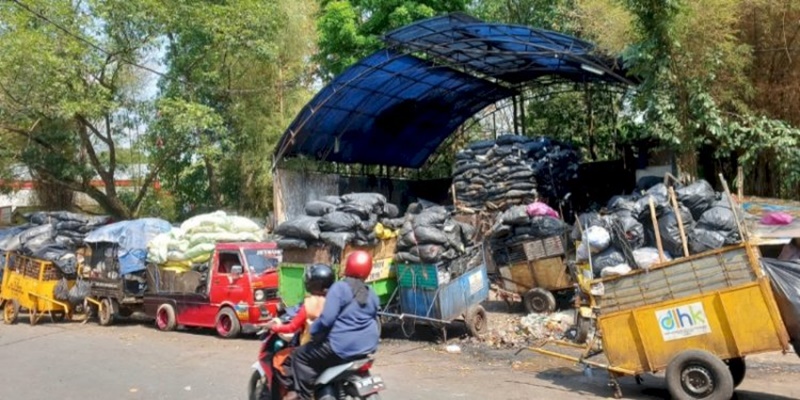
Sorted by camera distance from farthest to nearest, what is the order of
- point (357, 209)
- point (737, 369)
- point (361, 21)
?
point (361, 21), point (357, 209), point (737, 369)

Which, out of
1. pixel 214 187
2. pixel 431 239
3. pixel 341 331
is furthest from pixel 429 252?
pixel 214 187

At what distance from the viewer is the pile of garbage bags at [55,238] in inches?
630

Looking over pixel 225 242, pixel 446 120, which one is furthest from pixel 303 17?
pixel 225 242

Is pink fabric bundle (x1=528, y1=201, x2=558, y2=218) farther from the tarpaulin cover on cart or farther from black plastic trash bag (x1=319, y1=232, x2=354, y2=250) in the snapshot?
the tarpaulin cover on cart

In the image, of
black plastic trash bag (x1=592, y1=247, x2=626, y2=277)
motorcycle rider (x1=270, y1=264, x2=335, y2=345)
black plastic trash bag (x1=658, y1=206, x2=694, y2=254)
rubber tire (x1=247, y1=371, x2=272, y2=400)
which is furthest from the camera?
black plastic trash bag (x1=658, y1=206, x2=694, y2=254)

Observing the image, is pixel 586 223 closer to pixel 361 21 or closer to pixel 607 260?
pixel 607 260

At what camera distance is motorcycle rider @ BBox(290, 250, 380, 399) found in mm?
5355

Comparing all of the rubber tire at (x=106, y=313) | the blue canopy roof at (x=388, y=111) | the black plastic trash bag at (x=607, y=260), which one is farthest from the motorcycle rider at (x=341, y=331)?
the blue canopy roof at (x=388, y=111)

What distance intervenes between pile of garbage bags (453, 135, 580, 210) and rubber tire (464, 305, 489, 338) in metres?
4.44

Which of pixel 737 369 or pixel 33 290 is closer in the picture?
pixel 737 369

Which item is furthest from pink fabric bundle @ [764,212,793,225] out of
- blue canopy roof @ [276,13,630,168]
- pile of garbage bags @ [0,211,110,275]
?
pile of garbage bags @ [0,211,110,275]

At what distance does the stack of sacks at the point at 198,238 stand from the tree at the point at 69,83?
677cm

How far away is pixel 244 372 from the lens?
959 centimetres

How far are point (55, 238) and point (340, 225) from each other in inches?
333
